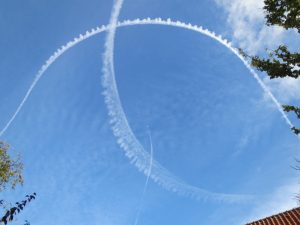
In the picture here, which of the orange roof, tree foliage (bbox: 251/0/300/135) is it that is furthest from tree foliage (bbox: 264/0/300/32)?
the orange roof

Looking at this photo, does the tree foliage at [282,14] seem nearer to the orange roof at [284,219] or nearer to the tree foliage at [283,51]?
the tree foliage at [283,51]

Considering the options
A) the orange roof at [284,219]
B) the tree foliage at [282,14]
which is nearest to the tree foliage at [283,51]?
the tree foliage at [282,14]

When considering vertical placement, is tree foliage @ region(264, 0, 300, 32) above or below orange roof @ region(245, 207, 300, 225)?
above

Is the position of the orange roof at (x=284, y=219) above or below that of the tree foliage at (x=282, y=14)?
below

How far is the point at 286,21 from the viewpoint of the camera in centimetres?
1766

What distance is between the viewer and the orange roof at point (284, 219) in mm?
25925

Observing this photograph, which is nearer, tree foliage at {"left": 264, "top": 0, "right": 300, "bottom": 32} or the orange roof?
tree foliage at {"left": 264, "top": 0, "right": 300, "bottom": 32}

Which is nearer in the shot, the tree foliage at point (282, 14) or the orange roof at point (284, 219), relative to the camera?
the tree foliage at point (282, 14)

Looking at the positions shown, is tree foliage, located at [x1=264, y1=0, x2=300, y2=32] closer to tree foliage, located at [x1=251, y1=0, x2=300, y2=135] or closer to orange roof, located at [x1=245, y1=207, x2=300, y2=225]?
tree foliage, located at [x1=251, y1=0, x2=300, y2=135]

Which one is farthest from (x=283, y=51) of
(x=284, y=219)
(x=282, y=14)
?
(x=284, y=219)

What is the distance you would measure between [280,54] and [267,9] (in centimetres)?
220

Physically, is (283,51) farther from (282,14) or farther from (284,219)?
(284,219)

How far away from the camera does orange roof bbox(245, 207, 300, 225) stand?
25925mm

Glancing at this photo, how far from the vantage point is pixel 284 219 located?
26953 mm
